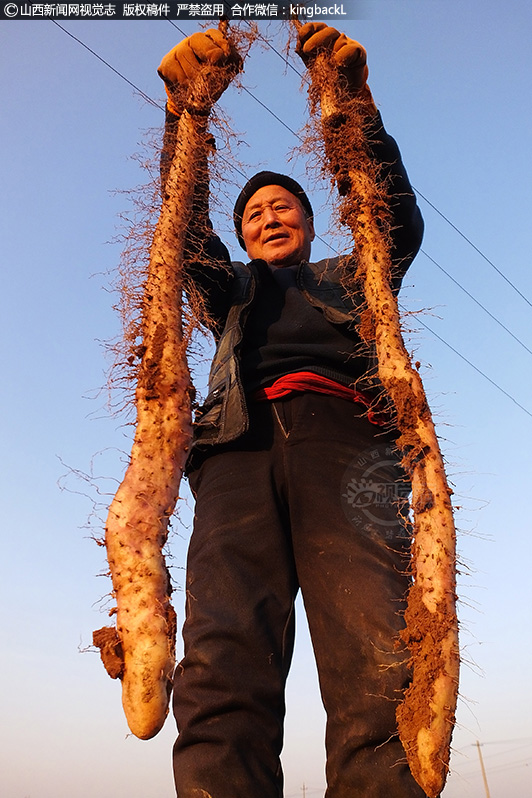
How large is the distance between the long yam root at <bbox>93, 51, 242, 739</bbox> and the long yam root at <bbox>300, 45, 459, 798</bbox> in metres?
0.58

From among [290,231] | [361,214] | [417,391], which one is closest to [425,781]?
[417,391]

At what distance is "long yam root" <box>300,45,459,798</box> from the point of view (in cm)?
168

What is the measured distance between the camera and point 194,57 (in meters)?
2.79

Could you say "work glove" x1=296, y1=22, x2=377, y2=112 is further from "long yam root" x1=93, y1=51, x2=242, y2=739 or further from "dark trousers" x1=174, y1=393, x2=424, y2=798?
"dark trousers" x1=174, y1=393, x2=424, y2=798

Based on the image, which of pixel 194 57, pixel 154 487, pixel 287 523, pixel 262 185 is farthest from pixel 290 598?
pixel 194 57

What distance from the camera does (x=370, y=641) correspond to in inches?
73.5

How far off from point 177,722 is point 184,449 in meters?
0.75

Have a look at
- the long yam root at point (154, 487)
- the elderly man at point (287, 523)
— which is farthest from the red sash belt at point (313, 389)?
the long yam root at point (154, 487)

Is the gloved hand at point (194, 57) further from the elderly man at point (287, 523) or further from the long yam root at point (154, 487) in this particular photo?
the long yam root at point (154, 487)

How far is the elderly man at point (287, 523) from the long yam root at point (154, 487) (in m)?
0.14

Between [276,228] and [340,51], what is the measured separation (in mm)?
739

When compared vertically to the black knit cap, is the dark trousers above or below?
below

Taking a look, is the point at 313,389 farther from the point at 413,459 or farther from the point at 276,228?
the point at 276,228

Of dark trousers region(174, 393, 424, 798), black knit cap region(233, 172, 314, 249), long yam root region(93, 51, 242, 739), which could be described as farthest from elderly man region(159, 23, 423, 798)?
black knit cap region(233, 172, 314, 249)
